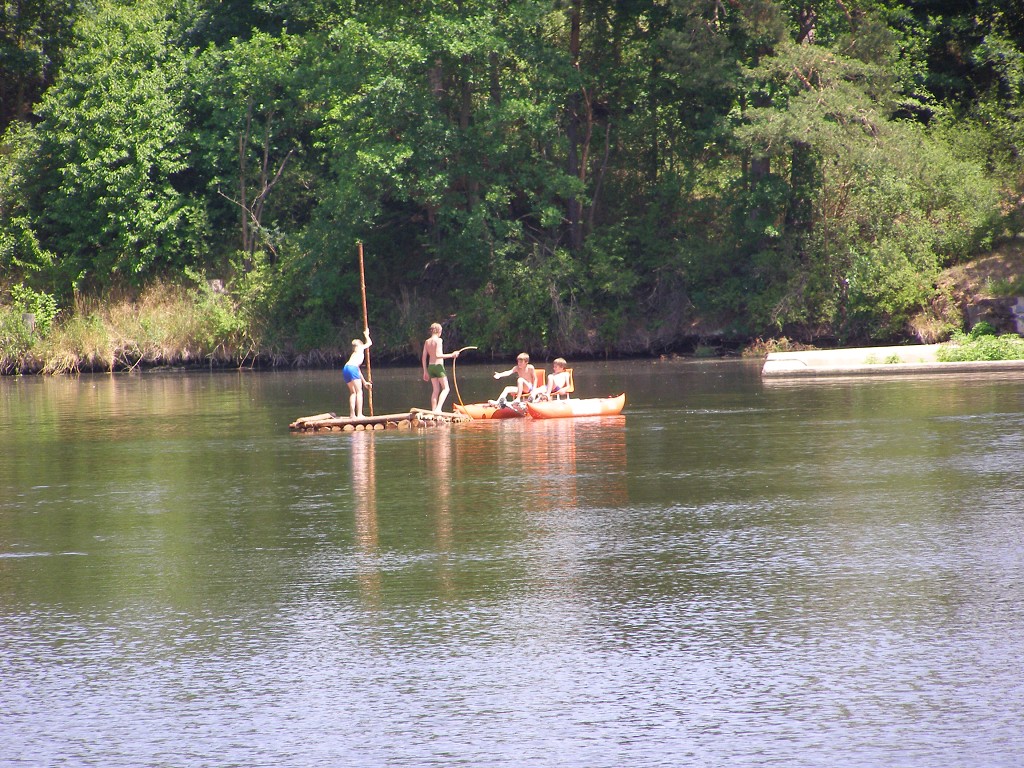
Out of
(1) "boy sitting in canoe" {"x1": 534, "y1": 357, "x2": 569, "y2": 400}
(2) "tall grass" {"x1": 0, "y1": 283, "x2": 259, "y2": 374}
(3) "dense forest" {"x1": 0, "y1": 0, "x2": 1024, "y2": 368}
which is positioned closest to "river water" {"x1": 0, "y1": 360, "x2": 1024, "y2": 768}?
(1) "boy sitting in canoe" {"x1": 534, "y1": 357, "x2": 569, "y2": 400}

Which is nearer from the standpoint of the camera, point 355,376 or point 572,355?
point 355,376

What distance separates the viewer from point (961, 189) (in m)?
40.9

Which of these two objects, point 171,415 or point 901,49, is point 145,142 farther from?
point 901,49

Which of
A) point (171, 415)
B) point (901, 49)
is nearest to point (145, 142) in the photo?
point (171, 415)

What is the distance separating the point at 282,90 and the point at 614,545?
4129cm

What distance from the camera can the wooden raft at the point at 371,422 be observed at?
21.5 meters

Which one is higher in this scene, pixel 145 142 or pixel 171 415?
pixel 145 142

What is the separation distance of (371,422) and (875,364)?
47.8 ft

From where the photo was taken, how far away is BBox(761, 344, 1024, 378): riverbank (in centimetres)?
2995

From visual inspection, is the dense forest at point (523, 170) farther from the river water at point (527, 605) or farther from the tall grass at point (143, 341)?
the river water at point (527, 605)

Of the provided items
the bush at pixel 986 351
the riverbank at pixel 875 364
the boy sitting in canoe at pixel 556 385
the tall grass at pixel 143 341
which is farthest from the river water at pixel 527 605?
the tall grass at pixel 143 341

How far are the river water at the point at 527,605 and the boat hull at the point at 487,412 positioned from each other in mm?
5325

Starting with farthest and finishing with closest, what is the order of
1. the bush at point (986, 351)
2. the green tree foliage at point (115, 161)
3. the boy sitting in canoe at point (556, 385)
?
the green tree foliage at point (115, 161)
the bush at point (986, 351)
the boy sitting in canoe at point (556, 385)

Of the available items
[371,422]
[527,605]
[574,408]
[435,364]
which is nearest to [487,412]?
[435,364]
